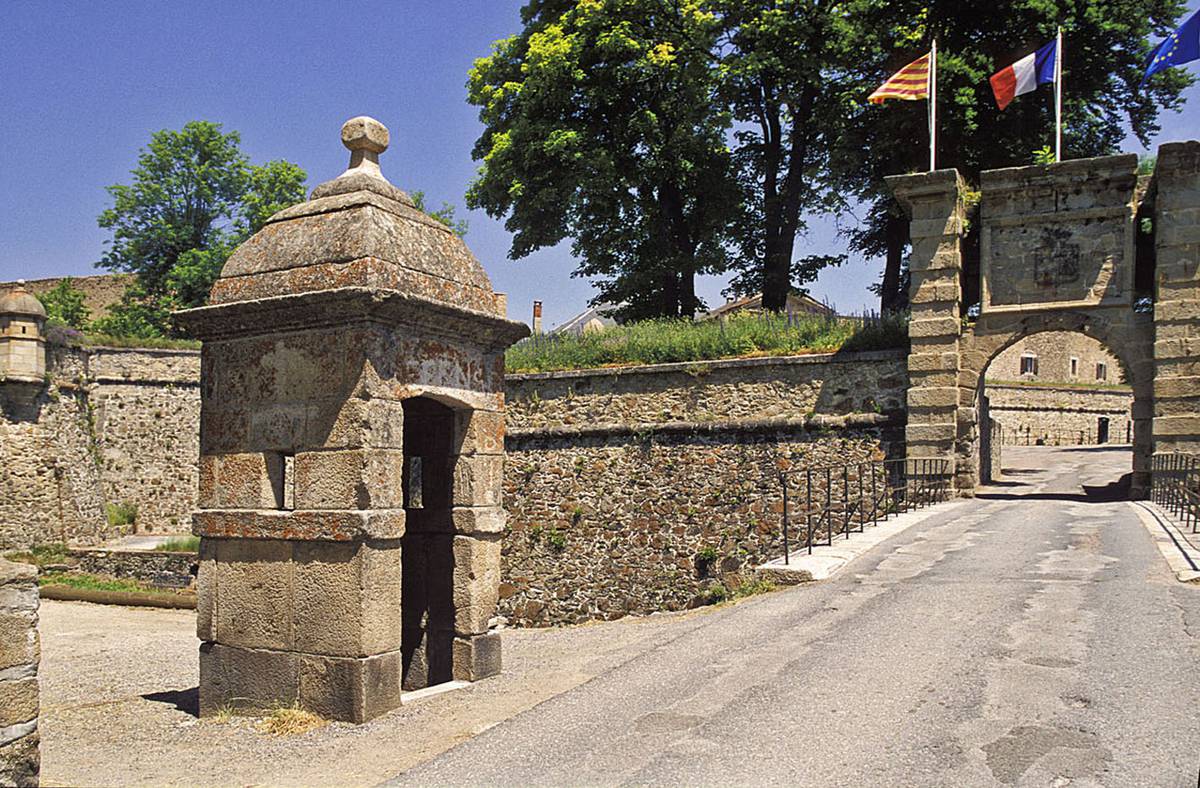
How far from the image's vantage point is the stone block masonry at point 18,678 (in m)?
4.25

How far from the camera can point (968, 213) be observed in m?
17.2

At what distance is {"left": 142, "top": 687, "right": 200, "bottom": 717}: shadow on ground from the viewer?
23.6ft

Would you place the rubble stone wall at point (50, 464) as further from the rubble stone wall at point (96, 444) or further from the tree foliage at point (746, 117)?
the tree foliage at point (746, 117)

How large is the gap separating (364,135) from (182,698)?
486 centimetres

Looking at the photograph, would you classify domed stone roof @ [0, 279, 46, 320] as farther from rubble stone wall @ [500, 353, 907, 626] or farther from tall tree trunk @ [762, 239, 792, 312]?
tall tree trunk @ [762, 239, 792, 312]

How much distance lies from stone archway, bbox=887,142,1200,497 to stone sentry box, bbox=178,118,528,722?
10.5 m

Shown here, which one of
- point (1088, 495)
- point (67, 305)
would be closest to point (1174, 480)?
point (1088, 495)

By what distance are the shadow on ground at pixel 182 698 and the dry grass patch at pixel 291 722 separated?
41.3 inches

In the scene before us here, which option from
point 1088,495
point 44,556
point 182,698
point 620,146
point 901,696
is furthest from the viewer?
point 620,146

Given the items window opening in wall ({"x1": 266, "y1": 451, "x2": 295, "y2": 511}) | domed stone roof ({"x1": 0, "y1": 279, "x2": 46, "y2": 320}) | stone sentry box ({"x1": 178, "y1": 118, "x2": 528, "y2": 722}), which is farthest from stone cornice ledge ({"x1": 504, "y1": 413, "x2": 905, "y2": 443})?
domed stone roof ({"x1": 0, "y1": 279, "x2": 46, "y2": 320})

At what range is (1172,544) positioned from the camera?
1021cm

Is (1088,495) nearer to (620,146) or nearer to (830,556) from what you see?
(830,556)

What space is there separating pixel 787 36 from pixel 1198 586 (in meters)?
17.5

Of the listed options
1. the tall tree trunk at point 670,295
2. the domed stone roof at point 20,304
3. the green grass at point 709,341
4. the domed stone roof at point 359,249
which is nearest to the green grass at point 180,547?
the domed stone roof at point 20,304
